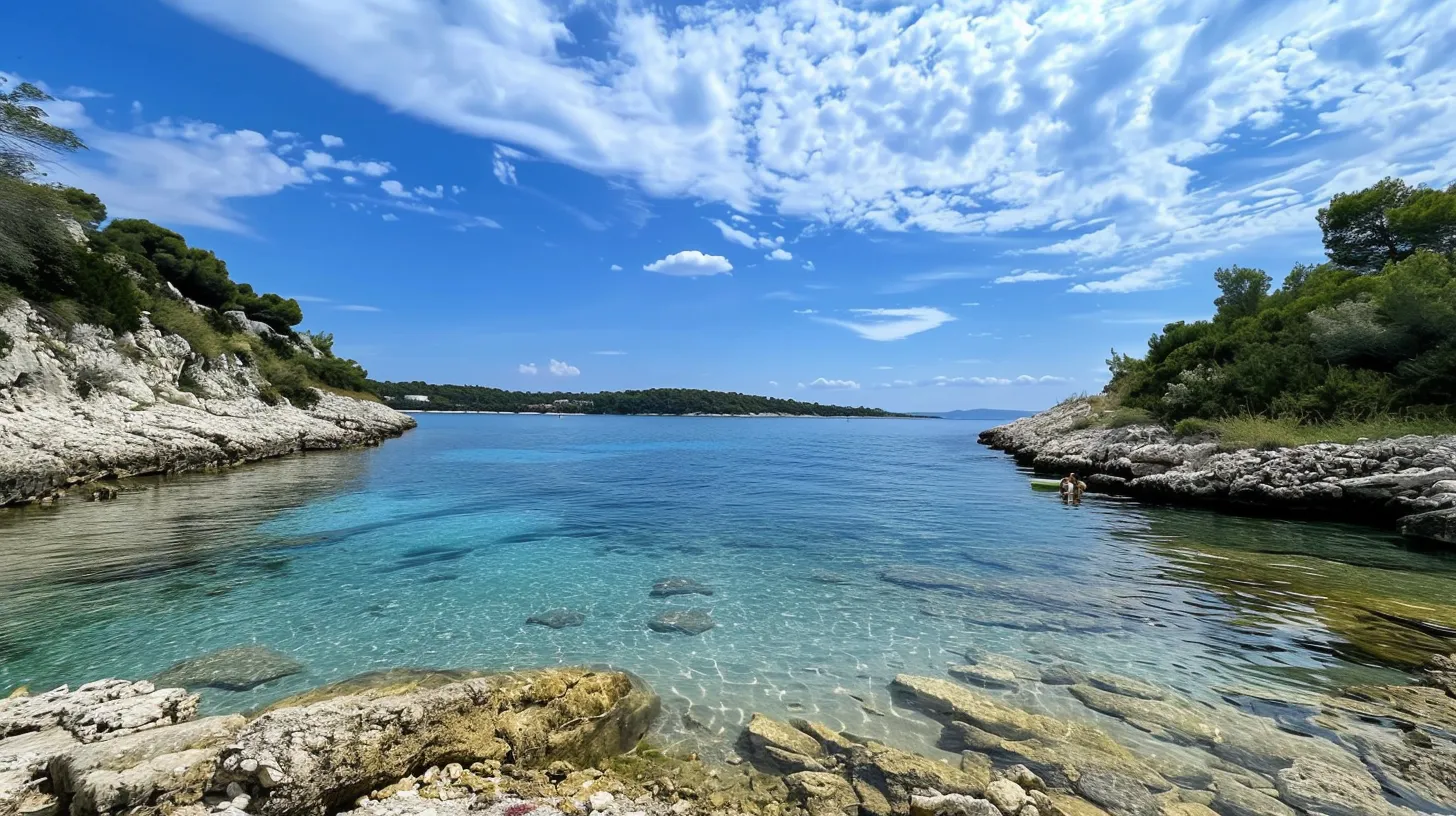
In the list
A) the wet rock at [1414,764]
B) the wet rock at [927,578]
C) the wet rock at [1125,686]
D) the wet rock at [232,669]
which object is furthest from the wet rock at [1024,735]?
the wet rock at [232,669]

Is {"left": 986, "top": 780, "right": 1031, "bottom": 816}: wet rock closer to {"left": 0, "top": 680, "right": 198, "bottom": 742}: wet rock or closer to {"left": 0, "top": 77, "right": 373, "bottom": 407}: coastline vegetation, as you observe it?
{"left": 0, "top": 680, "right": 198, "bottom": 742}: wet rock

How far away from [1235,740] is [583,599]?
10.6 m

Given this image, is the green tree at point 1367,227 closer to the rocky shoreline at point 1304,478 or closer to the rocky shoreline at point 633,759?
the rocky shoreline at point 1304,478

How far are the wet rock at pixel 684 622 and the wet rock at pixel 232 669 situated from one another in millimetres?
5583

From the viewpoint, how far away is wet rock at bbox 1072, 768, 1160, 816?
526 centimetres

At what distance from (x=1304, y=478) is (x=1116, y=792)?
80.1 ft

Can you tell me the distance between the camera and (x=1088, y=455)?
109ft

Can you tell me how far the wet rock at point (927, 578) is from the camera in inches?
508

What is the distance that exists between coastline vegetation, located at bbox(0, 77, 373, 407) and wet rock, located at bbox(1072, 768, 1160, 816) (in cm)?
3558

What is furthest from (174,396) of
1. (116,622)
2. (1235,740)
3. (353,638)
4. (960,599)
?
(1235,740)

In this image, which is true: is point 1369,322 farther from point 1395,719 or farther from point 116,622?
point 116,622

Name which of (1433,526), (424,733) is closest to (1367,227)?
(1433,526)

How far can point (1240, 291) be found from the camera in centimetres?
4669

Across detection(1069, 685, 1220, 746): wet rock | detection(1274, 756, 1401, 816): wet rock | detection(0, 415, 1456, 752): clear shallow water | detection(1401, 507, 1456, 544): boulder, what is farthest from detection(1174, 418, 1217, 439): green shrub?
detection(1274, 756, 1401, 816): wet rock
